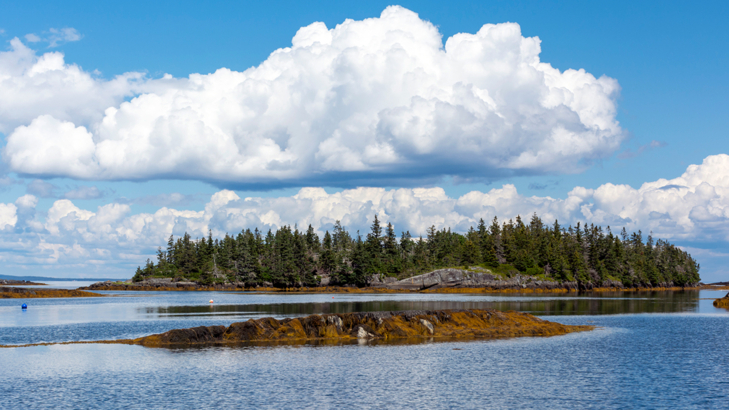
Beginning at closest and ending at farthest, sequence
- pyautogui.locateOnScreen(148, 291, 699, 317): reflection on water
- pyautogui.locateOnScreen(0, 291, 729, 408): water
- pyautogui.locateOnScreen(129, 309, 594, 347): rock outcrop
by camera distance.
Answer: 1. pyautogui.locateOnScreen(0, 291, 729, 408): water
2. pyautogui.locateOnScreen(129, 309, 594, 347): rock outcrop
3. pyautogui.locateOnScreen(148, 291, 699, 317): reflection on water

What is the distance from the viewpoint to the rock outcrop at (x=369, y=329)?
56.2m

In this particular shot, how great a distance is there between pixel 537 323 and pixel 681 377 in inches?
1137

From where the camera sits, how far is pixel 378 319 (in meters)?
62.8

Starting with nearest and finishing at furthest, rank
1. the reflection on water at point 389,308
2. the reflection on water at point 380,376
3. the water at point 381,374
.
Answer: the reflection on water at point 380,376 < the water at point 381,374 < the reflection on water at point 389,308

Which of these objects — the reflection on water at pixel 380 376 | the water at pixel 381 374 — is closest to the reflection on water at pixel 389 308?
the water at pixel 381 374

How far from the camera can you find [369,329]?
2416 inches

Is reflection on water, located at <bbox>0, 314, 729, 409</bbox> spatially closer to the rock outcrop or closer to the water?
the water

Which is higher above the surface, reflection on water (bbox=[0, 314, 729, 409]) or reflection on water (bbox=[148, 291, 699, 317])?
reflection on water (bbox=[0, 314, 729, 409])

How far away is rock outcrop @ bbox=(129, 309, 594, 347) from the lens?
56188mm

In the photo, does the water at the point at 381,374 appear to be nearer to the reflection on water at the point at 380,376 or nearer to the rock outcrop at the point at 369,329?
the reflection on water at the point at 380,376

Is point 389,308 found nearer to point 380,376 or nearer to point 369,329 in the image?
point 369,329

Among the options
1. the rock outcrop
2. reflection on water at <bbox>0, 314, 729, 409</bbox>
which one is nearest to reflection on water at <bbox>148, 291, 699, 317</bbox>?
the rock outcrop

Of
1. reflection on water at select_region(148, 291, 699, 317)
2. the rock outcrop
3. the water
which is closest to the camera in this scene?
the water

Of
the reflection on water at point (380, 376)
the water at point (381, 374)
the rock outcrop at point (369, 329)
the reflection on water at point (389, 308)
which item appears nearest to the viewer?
the reflection on water at point (380, 376)
